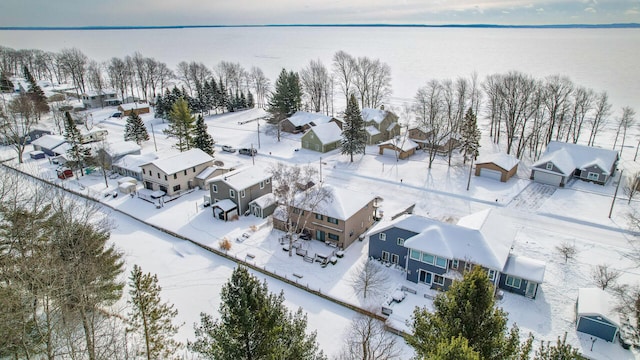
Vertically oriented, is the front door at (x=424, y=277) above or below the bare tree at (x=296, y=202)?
below

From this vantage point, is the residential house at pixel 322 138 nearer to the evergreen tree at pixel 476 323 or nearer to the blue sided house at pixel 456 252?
the blue sided house at pixel 456 252

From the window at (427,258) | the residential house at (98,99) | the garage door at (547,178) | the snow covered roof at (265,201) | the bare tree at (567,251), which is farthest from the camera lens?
the residential house at (98,99)

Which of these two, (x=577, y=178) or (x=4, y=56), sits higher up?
(x=4, y=56)

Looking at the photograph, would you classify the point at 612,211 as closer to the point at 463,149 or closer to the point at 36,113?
the point at 463,149

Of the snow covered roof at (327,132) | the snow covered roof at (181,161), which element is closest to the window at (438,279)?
the snow covered roof at (181,161)

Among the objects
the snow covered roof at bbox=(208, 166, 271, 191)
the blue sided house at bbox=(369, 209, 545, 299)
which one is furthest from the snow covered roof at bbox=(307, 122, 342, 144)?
the blue sided house at bbox=(369, 209, 545, 299)

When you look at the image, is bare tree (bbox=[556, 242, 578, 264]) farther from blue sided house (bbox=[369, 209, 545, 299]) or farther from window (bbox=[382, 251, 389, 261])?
window (bbox=[382, 251, 389, 261])

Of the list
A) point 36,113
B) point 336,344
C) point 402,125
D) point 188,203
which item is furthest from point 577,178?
point 36,113

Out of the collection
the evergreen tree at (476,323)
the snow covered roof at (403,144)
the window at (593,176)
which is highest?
the evergreen tree at (476,323)
